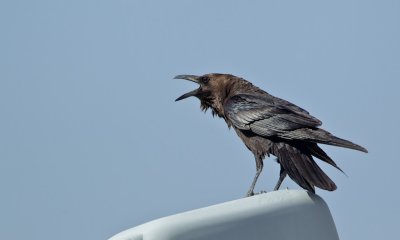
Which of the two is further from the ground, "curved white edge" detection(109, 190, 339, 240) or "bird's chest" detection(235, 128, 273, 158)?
"bird's chest" detection(235, 128, 273, 158)

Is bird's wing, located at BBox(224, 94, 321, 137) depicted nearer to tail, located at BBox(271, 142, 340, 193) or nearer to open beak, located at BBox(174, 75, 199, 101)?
tail, located at BBox(271, 142, 340, 193)

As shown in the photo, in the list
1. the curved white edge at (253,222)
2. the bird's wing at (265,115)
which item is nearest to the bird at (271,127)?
the bird's wing at (265,115)

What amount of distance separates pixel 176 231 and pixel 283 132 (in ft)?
14.4

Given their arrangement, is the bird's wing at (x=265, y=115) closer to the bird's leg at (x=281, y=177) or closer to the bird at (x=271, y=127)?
the bird at (x=271, y=127)

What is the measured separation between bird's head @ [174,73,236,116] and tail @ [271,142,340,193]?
1.49m

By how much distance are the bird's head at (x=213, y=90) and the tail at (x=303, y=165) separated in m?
1.49

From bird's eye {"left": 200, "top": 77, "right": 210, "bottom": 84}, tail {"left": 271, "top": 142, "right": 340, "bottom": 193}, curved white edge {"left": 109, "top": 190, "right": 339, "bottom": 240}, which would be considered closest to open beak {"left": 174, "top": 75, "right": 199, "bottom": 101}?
bird's eye {"left": 200, "top": 77, "right": 210, "bottom": 84}

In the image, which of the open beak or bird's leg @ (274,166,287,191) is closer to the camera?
bird's leg @ (274,166,287,191)

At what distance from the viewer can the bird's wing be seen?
705cm

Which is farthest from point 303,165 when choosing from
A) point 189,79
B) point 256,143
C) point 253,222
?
point 253,222

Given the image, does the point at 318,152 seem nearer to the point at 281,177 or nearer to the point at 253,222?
the point at 281,177

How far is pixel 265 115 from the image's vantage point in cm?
750

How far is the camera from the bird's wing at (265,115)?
278 inches

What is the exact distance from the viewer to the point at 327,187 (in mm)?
5816
